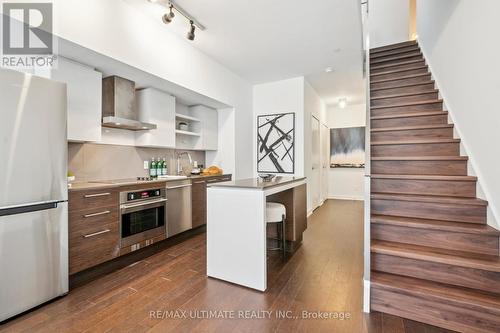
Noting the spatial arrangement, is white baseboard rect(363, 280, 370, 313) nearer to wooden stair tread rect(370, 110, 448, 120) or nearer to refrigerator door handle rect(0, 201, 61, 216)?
wooden stair tread rect(370, 110, 448, 120)

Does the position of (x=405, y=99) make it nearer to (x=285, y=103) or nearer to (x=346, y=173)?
(x=285, y=103)

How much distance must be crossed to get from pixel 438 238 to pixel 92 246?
3.08m

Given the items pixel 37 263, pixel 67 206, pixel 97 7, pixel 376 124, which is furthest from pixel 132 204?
pixel 376 124

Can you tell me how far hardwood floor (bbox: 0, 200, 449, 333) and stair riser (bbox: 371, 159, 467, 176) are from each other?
1.08m

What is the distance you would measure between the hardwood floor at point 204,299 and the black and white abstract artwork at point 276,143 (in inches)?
81.4

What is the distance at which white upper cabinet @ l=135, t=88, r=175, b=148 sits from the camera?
322 cm

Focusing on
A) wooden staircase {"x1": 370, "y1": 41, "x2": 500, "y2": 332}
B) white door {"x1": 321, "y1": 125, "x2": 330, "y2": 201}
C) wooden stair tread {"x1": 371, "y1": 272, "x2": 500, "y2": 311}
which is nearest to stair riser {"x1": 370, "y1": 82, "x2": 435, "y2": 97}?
wooden staircase {"x1": 370, "y1": 41, "x2": 500, "y2": 332}

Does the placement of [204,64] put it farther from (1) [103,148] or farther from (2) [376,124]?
(2) [376,124]

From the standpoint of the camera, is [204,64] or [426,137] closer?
[426,137]

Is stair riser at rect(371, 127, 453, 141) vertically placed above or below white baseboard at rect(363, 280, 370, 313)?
above

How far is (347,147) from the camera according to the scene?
22.2 ft

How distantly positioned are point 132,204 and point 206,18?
88.9 inches

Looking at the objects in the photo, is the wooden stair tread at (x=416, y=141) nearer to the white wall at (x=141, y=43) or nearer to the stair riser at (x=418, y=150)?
the stair riser at (x=418, y=150)

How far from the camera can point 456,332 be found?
1546 mm
